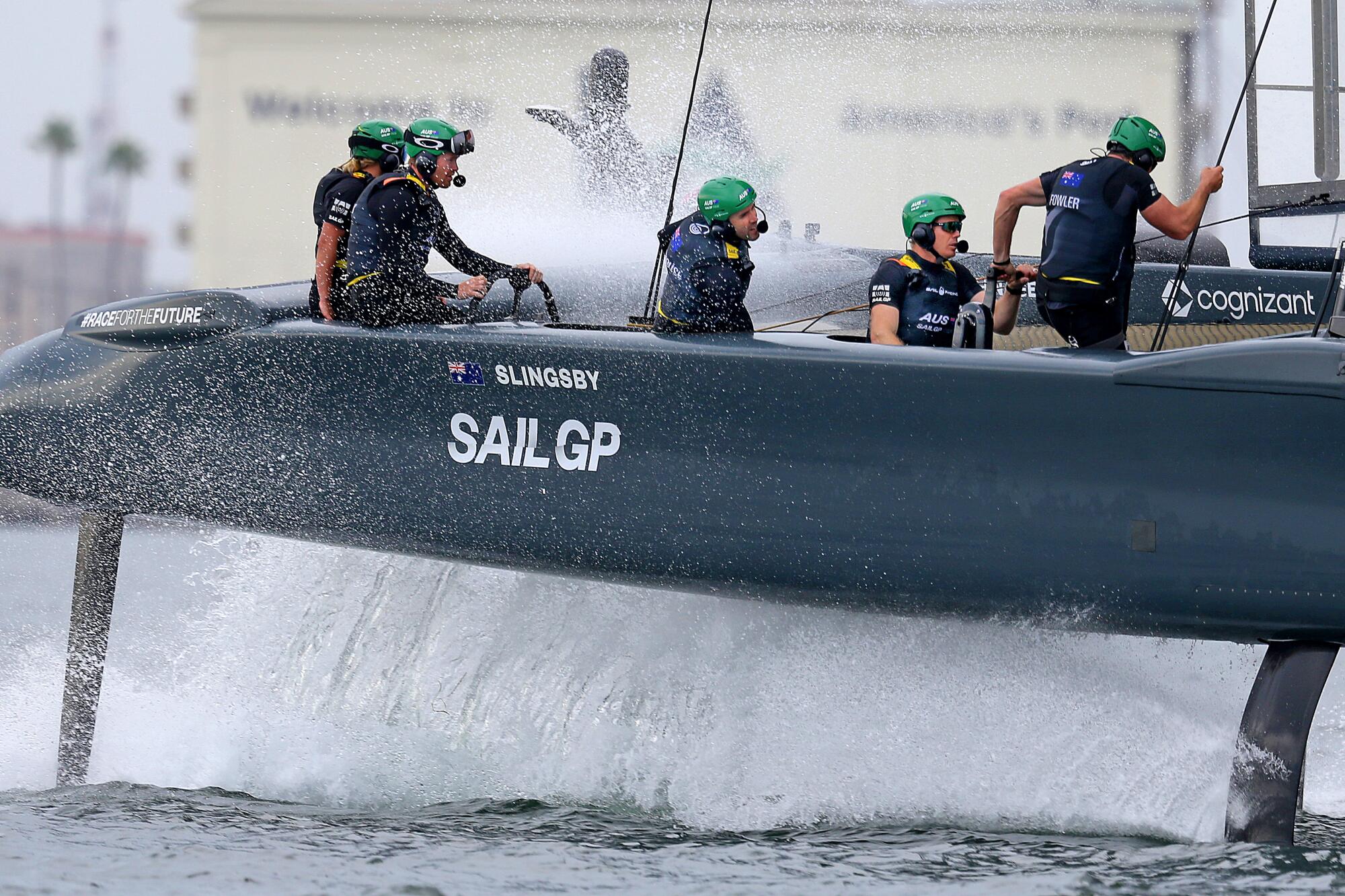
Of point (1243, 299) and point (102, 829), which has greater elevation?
point (1243, 299)

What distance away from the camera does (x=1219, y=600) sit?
3877 mm

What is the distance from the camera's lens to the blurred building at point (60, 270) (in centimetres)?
3403

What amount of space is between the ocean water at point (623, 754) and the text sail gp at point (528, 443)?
709mm

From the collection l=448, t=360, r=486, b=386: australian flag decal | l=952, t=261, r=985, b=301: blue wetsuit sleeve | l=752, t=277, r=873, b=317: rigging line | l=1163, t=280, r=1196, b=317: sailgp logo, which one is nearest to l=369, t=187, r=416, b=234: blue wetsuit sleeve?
l=448, t=360, r=486, b=386: australian flag decal

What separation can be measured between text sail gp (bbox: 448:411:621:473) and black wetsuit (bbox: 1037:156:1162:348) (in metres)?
1.21

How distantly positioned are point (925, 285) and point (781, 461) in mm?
777

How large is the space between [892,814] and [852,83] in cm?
1422

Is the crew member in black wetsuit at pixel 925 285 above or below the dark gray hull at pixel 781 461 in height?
above

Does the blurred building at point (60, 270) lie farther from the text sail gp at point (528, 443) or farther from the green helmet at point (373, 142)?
the text sail gp at point (528, 443)

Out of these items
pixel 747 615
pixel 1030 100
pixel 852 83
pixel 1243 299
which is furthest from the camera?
pixel 852 83

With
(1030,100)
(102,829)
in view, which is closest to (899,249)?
(102,829)

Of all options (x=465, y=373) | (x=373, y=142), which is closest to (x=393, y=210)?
(x=465, y=373)

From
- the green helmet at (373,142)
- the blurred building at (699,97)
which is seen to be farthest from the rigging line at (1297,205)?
the blurred building at (699,97)

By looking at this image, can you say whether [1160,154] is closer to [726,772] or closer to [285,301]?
[726,772]
